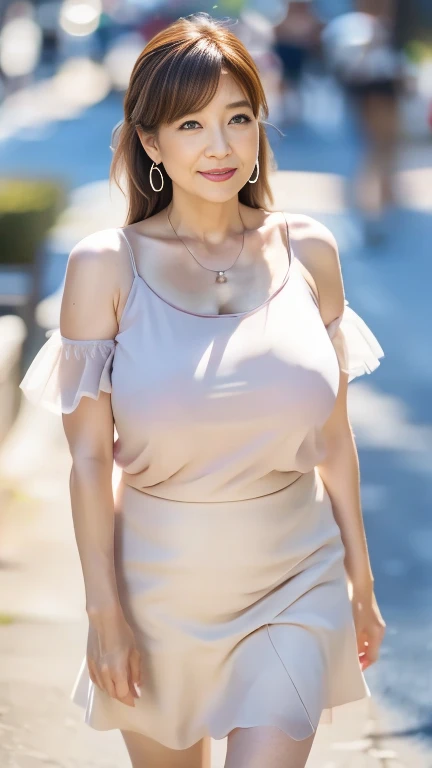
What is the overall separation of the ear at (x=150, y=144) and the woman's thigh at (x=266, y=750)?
120 cm

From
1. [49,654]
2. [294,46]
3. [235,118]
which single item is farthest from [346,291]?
[294,46]

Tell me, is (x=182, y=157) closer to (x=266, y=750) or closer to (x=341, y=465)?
(x=341, y=465)

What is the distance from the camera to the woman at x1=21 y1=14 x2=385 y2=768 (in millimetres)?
2594

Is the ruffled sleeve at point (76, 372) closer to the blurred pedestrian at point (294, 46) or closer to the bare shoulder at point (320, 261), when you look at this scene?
the bare shoulder at point (320, 261)

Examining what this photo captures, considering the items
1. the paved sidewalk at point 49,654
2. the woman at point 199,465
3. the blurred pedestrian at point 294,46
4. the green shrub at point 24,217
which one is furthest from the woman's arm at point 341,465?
the blurred pedestrian at point 294,46

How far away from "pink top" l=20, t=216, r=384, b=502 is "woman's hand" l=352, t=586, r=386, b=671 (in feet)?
1.24

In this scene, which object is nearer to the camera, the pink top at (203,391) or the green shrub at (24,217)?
the pink top at (203,391)

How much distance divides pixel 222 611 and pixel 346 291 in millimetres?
7711

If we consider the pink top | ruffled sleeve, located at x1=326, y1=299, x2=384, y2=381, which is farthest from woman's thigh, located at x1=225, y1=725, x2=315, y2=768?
ruffled sleeve, located at x1=326, y1=299, x2=384, y2=381

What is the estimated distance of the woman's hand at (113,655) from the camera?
259 cm

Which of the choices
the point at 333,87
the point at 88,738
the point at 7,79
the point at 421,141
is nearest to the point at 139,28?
the point at 7,79

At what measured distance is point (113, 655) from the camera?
8.50ft

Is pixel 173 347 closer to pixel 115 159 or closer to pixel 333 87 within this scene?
pixel 115 159

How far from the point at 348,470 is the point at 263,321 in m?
0.42
